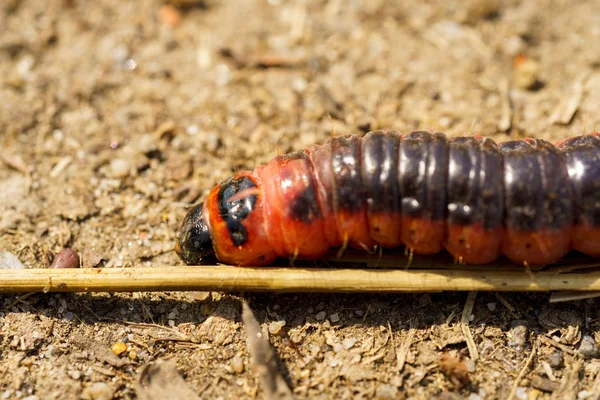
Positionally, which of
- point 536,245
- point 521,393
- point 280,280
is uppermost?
point 536,245

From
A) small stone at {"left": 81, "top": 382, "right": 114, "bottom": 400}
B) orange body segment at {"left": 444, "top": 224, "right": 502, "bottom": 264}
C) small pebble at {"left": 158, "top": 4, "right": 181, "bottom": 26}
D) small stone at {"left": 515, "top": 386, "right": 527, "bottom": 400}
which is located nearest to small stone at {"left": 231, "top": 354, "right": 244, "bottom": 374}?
small stone at {"left": 81, "top": 382, "right": 114, "bottom": 400}

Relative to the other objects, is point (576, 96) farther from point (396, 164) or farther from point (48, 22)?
point (48, 22)

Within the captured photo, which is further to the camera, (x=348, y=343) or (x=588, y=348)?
(x=348, y=343)

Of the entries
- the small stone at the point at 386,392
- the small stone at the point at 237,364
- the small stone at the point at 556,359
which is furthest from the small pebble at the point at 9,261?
the small stone at the point at 556,359

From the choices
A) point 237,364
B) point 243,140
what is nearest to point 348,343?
point 237,364

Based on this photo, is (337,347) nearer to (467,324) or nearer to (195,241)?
(467,324)

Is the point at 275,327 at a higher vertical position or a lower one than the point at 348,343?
higher

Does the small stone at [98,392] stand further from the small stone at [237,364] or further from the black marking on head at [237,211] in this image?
the black marking on head at [237,211]
